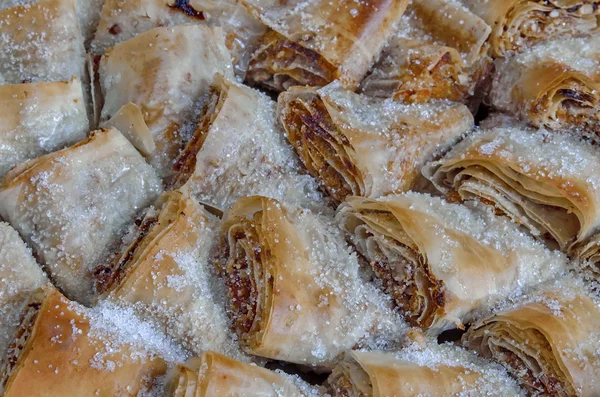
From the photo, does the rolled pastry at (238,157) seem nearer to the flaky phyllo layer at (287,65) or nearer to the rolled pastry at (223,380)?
the flaky phyllo layer at (287,65)

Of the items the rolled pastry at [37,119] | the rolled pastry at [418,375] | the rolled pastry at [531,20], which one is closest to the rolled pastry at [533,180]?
Result: the rolled pastry at [531,20]

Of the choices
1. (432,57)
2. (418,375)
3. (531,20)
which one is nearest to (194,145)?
(432,57)

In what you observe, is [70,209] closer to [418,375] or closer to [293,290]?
[293,290]

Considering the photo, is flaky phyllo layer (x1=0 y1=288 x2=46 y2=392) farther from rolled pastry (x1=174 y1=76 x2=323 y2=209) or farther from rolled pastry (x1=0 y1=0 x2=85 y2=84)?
rolled pastry (x1=0 y1=0 x2=85 y2=84)

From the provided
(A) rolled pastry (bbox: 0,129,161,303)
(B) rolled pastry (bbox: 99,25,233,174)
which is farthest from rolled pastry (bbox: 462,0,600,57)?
(A) rolled pastry (bbox: 0,129,161,303)

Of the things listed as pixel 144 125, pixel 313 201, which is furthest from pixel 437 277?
pixel 144 125
